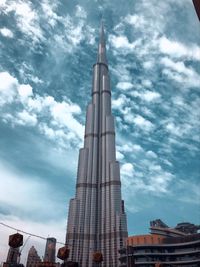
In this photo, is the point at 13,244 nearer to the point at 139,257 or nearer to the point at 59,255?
the point at 59,255

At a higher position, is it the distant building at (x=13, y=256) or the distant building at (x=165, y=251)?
the distant building at (x=165, y=251)

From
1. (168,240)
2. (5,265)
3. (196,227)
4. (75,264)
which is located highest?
(196,227)

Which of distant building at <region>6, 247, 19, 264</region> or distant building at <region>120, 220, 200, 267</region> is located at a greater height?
distant building at <region>120, 220, 200, 267</region>

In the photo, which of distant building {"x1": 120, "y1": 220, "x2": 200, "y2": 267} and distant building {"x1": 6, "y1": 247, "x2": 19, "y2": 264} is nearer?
distant building {"x1": 6, "y1": 247, "x2": 19, "y2": 264}

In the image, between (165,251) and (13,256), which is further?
(165,251)

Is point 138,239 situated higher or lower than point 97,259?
higher

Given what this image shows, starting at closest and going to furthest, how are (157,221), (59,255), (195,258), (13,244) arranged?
1. (13,244)
2. (59,255)
3. (195,258)
4. (157,221)

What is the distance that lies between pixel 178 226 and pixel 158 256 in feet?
191

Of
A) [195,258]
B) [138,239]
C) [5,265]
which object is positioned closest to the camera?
[5,265]

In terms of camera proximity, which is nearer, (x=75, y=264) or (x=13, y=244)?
(x=13, y=244)

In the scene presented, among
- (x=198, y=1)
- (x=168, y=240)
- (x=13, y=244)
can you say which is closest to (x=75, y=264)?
(x=13, y=244)

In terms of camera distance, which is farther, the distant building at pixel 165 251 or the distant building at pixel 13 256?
the distant building at pixel 165 251

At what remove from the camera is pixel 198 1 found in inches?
457

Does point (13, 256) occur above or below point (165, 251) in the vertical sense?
below
